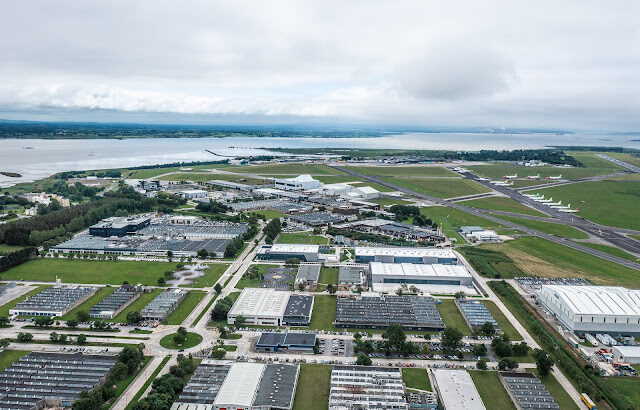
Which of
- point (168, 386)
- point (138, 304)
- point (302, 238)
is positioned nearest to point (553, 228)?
point (302, 238)

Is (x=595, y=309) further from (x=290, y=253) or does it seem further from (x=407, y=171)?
(x=407, y=171)

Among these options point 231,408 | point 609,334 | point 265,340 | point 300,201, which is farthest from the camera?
point 300,201

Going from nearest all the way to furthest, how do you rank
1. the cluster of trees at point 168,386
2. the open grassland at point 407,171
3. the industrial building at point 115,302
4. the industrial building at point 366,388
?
the cluster of trees at point 168,386 → the industrial building at point 366,388 → the industrial building at point 115,302 → the open grassland at point 407,171

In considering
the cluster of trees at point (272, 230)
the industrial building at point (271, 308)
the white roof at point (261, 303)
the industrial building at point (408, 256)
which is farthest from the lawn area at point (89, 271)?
the industrial building at point (408, 256)

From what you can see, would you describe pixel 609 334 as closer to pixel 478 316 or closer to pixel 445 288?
pixel 478 316

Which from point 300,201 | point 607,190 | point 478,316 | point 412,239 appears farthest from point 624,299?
point 607,190

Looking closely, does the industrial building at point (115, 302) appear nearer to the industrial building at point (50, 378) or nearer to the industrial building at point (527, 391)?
the industrial building at point (50, 378)

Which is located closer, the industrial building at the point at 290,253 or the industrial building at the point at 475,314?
the industrial building at the point at 475,314
